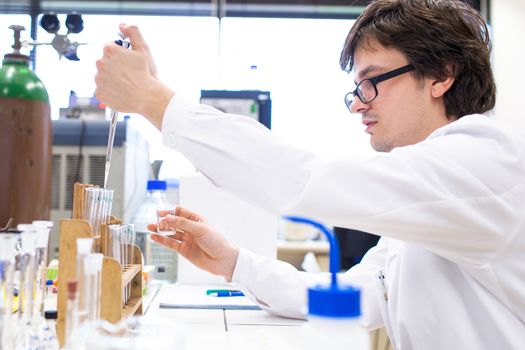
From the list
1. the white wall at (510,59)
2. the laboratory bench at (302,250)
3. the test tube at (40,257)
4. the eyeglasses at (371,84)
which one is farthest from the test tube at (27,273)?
the white wall at (510,59)

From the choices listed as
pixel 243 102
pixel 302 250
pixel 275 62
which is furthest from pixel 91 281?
pixel 275 62

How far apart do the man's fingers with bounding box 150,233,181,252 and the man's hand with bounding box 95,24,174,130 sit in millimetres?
498

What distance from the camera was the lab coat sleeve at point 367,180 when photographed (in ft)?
2.48

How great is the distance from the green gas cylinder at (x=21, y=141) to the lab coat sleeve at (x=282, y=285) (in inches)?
21.5

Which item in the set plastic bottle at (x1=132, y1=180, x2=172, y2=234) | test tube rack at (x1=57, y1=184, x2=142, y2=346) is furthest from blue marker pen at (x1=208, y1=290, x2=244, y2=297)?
test tube rack at (x1=57, y1=184, x2=142, y2=346)

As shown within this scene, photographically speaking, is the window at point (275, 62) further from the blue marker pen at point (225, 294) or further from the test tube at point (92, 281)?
the test tube at point (92, 281)

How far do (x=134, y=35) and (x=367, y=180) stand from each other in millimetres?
418

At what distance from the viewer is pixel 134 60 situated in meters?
0.80

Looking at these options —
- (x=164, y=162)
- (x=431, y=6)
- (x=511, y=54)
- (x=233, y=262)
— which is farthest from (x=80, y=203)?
(x=511, y=54)

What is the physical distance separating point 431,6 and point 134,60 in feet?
2.65

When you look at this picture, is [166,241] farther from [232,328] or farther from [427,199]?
[427,199]

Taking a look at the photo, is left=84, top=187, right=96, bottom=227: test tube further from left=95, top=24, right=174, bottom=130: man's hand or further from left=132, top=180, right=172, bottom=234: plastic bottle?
left=132, top=180, right=172, bottom=234: plastic bottle

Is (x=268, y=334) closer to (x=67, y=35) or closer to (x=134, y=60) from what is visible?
(x=134, y=60)

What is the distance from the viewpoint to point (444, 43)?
4.01ft
